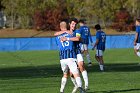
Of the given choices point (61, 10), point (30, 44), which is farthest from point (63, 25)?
point (61, 10)

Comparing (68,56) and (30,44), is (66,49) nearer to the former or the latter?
(68,56)

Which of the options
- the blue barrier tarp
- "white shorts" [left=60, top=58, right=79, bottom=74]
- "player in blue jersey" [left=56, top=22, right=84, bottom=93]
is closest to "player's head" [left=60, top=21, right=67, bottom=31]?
"player in blue jersey" [left=56, top=22, right=84, bottom=93]

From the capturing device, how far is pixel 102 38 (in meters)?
25.8

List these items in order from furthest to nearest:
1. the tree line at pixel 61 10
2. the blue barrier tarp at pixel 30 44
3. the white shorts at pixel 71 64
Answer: the tree line at pixel 61 10, the blue barrier tarp at pixel 30 44, the white shorts at pixel 71 64

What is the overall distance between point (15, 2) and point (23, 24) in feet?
12.8

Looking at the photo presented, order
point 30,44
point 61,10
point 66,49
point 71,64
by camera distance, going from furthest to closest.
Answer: point 61,10
point 30,44
point 66,49
point 71,64

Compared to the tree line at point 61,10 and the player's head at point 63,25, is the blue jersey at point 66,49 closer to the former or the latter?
the player's head at point 63,25

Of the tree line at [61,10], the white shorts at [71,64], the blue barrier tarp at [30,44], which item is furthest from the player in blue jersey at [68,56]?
the tree line at [61,10]

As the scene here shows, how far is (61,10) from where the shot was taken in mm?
78188

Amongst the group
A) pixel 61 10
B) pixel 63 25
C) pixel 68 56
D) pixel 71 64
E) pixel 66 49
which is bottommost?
pixel 61 10

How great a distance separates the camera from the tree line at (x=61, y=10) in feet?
253

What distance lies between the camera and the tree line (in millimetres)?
77125

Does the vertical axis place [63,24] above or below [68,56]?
above

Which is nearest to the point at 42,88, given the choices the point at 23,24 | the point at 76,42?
the point at 76,42
